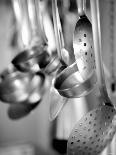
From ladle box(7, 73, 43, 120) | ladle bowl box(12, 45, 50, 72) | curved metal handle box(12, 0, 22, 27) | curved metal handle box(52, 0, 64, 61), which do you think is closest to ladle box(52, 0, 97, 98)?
curved metal handle box(52, 0, 64, 61)

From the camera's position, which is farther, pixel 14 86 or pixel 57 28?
pixel 14 86

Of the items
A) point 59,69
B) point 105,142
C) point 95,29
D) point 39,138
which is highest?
point 95,29

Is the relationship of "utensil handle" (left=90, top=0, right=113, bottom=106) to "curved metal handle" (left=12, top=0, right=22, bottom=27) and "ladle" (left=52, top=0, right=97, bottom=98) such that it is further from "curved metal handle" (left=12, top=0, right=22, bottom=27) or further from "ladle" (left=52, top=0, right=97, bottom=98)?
"curved metal handle" (left=12, top=0, right=22, bottom=27)

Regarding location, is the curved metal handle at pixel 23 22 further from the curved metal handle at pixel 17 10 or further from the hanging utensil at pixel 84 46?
the hanging utensil at pixel 84 46

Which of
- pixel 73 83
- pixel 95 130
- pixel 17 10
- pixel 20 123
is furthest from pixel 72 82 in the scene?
pixel 20 123

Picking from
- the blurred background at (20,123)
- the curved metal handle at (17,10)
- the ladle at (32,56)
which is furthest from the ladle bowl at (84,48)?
the blurred background at (20,123)

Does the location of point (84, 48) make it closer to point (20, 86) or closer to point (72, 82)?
point (72, 82)

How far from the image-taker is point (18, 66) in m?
0.80

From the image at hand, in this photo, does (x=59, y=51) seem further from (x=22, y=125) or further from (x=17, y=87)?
(x=22, y=125)

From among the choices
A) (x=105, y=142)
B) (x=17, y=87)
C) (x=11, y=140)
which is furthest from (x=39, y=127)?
(x=105, y=142)

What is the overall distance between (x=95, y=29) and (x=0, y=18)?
45.6 inches

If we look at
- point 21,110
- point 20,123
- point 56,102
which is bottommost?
point 20,123

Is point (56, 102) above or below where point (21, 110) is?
above

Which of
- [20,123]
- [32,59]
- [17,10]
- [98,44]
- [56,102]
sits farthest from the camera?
[20,123]
